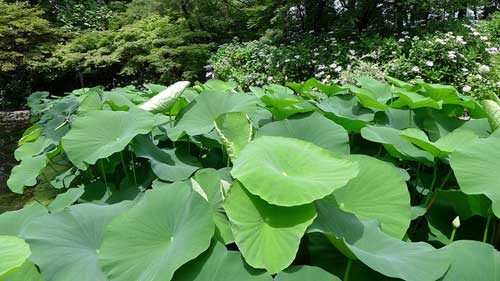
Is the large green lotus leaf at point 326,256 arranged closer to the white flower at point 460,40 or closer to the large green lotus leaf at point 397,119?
the large green lotus leaf at point 397,119

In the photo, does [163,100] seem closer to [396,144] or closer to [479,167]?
[396,144]

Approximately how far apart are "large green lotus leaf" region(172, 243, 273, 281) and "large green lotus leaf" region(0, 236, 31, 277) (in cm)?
22

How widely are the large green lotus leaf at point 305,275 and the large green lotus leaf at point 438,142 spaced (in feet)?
1.32

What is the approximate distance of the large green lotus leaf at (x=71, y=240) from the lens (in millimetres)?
624

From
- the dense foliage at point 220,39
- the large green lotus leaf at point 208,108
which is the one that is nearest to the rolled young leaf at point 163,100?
the large green lotus leaf at point 208,108

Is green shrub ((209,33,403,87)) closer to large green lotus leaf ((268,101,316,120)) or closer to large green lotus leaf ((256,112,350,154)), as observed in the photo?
large green lotus leaf ((268,101,316,120))

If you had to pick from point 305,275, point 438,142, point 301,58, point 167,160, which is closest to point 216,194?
point 305,275

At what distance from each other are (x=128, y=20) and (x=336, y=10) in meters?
6.43

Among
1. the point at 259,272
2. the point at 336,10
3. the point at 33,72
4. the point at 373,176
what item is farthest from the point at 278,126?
the point at 33,72

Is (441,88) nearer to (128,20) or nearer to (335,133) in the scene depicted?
(335,133)

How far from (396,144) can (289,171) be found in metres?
0.31

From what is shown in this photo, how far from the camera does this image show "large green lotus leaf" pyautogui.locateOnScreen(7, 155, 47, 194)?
1.20 m

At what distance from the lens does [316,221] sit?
61 centimetres

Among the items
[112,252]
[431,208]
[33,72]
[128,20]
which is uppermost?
[112,252]
